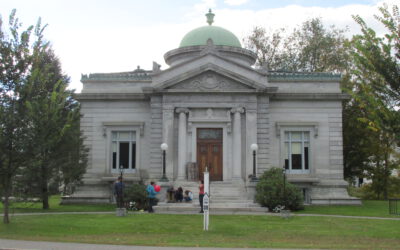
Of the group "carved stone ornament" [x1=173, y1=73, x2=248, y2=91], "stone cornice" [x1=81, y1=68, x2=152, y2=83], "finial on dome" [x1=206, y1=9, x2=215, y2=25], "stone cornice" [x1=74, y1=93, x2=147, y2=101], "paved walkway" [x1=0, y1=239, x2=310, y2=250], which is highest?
"finial on dome" [x1=206, y1=9, x2=215, y2=25]

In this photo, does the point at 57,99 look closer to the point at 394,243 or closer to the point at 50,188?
the point at 50,188

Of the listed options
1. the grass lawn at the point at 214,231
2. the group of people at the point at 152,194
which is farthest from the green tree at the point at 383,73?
the group of people at the point at 152,194

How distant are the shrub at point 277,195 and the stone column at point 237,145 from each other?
10.7 ft

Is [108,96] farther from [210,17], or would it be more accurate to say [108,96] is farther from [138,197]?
[210,17]

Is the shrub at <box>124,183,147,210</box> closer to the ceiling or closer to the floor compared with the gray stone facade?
closer to the floor

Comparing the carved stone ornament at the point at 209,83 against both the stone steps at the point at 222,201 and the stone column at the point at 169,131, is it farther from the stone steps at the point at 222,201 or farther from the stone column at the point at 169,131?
the stone steps at the point at 222,201

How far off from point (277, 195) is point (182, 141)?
776 centimetres

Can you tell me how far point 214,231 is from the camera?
18.8 m

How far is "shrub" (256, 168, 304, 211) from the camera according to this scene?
28.2 metres

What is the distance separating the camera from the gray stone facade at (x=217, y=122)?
109ft

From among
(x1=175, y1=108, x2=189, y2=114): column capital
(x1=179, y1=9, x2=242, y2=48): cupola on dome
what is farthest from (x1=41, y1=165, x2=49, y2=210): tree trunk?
(x1=179, y1=9, x2=242, y2=48): cupola on dome

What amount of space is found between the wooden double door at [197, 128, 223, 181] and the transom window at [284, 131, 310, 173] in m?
4.73

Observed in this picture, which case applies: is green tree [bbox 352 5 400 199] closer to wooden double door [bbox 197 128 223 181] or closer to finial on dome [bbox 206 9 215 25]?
wooden double door [bbox 197 128 223 181]

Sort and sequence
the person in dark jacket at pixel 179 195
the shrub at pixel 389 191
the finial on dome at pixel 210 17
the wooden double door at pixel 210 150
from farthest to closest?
1. the shrub at pixel 389 191
2. the finial on dome at pixel 210 17
3. the wooden double door at pixel 210 150
4. the person in dark jacket at pixel 179 195
